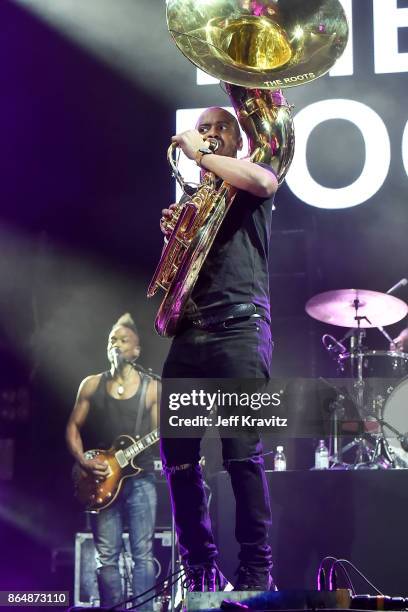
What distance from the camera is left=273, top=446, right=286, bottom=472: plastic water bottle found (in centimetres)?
509

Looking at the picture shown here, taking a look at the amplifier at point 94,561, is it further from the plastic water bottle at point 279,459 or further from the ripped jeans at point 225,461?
the ripped jeans at point 225,461

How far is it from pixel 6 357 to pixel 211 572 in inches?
115

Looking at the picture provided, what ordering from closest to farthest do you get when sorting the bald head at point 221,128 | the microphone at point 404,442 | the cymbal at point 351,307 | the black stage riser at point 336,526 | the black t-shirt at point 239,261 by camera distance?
the black t-shirt at point 239,261, the bald head at point 221,128, the black stage riser at point 336,526, the microphone at point 404,442, the cymbal at point 351,307

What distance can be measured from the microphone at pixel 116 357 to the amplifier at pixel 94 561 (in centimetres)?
109

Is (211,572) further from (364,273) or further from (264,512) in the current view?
(364,273)

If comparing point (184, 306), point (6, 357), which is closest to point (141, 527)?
point (6, 357)

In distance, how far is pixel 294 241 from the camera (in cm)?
546

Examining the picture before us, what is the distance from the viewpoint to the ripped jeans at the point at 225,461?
293cm

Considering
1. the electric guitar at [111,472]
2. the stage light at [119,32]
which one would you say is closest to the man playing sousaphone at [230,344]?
the electric guitar at [111,472]

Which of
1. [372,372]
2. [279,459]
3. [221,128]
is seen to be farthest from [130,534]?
[221,128]

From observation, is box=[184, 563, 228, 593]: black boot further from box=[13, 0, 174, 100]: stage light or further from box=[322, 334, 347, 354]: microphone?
box=[13, 0, 174, 100]: stage light

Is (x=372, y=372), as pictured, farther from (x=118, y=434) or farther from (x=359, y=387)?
(x=118, y=434)

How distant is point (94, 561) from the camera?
4832 millimetres

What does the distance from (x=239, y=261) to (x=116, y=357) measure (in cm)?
236
